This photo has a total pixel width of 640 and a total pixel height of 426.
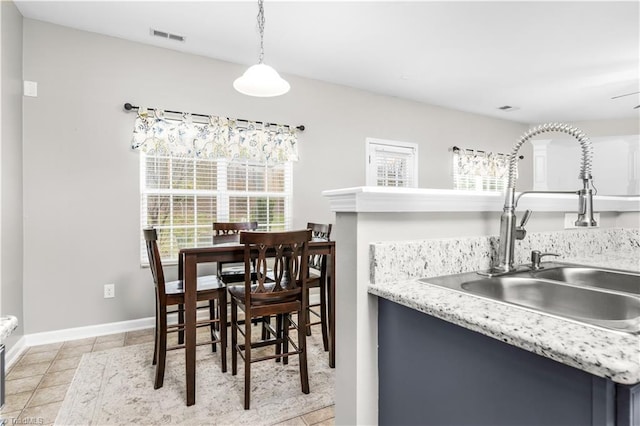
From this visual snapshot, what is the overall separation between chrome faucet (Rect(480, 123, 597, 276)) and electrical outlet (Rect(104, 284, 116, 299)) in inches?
120

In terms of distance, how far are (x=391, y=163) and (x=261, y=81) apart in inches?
110

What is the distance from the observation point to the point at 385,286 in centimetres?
96

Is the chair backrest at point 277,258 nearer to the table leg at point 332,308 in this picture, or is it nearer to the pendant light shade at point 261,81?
the table leg at point 332,308

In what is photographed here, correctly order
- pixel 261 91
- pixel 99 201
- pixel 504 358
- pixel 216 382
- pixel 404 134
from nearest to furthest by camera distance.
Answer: pixel 504 358
pixel 216 382
pixel 261 91
pixel 99 201
pixel 404 134

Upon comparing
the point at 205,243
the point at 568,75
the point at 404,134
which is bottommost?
the point at 205,243

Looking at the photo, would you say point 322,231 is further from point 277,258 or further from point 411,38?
point 411,38

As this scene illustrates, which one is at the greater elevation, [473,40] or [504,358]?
[473,40]

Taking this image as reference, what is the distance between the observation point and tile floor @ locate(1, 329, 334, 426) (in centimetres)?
172

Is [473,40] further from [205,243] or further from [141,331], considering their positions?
[141,331]

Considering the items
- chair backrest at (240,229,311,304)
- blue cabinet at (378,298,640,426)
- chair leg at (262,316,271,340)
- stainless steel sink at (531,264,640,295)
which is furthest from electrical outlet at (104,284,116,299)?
stainless steel sink at (531,264,640,295)

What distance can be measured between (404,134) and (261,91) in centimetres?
285

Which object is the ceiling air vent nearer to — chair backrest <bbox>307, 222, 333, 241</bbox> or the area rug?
chair backrest <bbox>307, 222, 333, 241</bbox>

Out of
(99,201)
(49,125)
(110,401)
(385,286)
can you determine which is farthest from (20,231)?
(385,286)

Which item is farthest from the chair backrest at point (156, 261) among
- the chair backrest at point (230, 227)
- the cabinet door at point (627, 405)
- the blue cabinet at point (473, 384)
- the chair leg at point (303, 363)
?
the cabinet door at point (627, 405)
